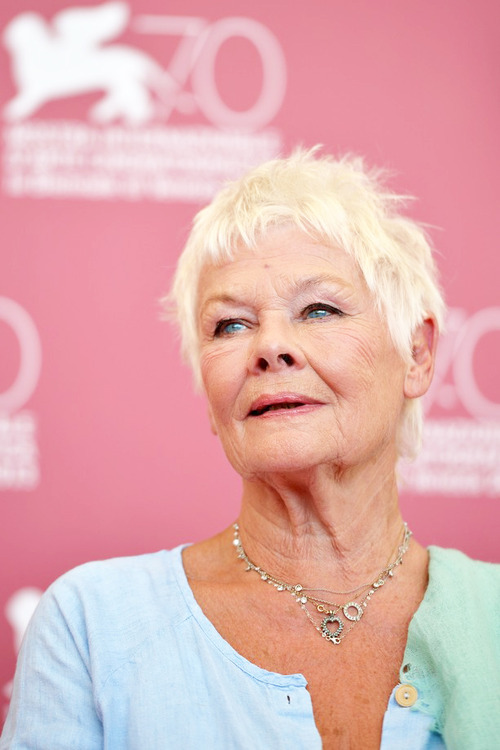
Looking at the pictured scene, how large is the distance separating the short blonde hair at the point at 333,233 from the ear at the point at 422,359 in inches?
0.9

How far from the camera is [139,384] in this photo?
255 cm

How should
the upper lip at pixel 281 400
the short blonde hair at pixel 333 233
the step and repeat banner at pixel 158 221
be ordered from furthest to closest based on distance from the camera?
1. the step and repeat banner at pixel 158 221
2. the short blonde hair at pixel 333 233
3. the upper lip at pixel 281 400

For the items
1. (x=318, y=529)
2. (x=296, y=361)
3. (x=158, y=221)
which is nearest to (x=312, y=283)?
(x=296, y=361)

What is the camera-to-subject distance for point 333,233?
1610 mm

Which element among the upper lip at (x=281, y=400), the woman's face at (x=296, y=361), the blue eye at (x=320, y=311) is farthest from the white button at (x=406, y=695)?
the blue eye at (x=320, y=311)

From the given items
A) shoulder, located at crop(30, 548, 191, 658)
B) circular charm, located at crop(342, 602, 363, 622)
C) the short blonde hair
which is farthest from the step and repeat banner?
circular charm, located at crop(342, 602, 363, 622)

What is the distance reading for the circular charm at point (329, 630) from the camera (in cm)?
154

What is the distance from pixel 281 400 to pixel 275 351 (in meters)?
0.08

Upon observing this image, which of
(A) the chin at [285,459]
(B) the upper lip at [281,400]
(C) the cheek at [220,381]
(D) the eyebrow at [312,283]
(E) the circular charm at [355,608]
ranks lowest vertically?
(E) the circular charm at [355,608]

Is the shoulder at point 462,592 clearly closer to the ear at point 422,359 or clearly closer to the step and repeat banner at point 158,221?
the ear at point 422,359

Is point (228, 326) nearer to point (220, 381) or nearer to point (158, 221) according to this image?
point (220, 381)

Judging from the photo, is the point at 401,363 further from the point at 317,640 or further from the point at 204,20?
the point at 204,20

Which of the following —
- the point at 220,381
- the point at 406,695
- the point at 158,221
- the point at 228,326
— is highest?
the point at 158,221

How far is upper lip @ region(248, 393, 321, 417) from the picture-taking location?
1502 millimetres
